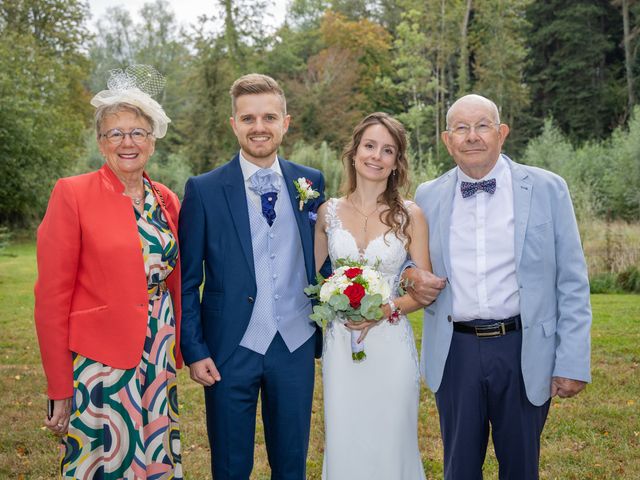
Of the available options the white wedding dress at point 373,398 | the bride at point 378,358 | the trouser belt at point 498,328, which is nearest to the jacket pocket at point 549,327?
the trouser belt at point 498,328

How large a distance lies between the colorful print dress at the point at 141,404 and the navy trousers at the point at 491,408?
5.68ft

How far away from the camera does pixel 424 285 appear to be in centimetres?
395

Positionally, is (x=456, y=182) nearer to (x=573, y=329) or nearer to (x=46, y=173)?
(x=573, y=329)

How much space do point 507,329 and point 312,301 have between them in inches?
47.7

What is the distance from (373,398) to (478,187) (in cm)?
152

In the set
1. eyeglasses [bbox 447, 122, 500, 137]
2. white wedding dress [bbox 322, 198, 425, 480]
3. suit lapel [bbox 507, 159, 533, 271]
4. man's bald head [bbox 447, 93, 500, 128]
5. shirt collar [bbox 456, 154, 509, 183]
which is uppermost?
man's bald head [bbox 447, 93, 500, 128]

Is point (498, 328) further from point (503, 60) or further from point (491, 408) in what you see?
point (503, 60)

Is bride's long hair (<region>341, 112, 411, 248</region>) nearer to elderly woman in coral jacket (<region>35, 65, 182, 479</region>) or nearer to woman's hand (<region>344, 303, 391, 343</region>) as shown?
woman's hand (<region>344, 303, 391, 343</region>)

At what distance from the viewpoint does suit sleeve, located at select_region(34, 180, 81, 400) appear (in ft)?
11.4

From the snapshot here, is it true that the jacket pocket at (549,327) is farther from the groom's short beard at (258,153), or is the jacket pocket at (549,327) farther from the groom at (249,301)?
the groom's short beard at (258,153)

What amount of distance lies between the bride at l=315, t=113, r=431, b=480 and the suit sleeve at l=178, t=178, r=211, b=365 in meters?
0.94

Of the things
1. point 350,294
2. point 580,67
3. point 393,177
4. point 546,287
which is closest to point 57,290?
point 350,294

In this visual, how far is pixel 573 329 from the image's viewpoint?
382 centimetres

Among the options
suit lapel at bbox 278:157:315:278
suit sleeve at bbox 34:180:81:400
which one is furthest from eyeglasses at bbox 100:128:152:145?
suit lapel at bbox 278:157:315:278
